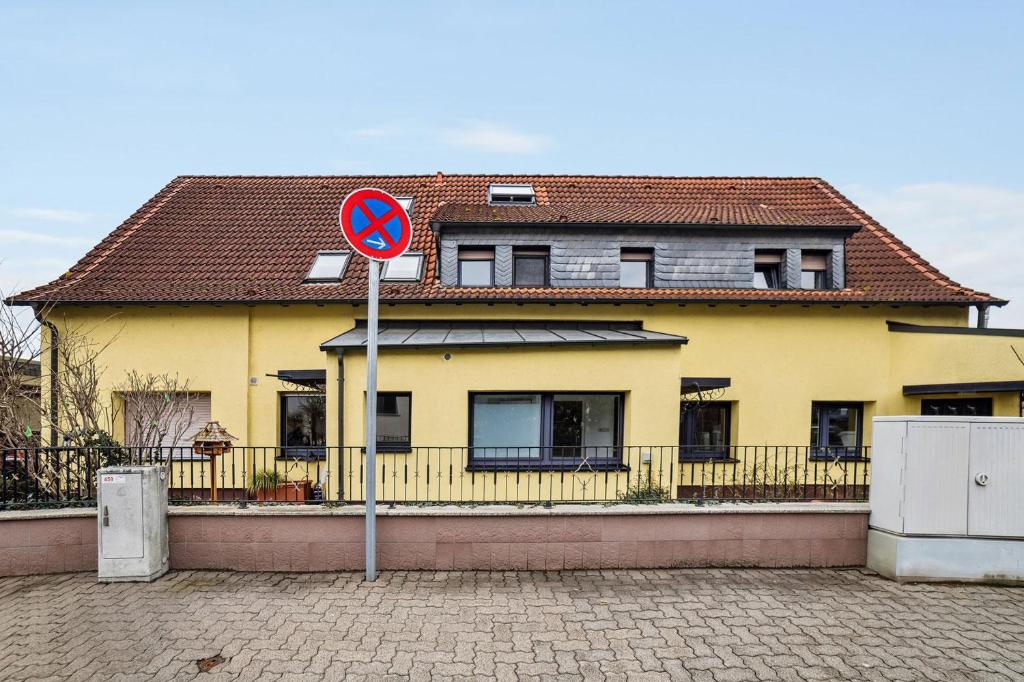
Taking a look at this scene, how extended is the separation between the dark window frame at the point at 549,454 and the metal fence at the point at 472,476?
0.08 feet

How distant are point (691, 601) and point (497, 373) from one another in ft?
13.1

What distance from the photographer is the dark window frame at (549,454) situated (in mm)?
7555

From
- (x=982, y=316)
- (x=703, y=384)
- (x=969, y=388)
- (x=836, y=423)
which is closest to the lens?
(x=969, y=388)

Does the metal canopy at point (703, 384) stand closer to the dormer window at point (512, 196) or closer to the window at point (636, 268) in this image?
the window at point (636, 268)

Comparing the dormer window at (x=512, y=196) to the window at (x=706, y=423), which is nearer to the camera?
the window at (x=706, y=423)

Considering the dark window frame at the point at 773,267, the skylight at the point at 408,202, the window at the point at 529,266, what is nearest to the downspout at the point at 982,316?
the dark window frame at the point at 773,267

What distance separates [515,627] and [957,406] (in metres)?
11.3

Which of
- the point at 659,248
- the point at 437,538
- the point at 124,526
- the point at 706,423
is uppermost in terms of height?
the point at 659,248

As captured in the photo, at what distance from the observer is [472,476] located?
Answer: 22.3 feet

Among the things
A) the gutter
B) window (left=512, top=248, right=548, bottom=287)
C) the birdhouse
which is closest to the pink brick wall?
the birdhouse

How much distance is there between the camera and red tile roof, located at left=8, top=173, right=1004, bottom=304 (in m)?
10.9

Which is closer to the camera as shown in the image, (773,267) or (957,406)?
(957,406)

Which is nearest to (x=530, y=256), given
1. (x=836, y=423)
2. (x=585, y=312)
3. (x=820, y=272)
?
(x=585, y=312)

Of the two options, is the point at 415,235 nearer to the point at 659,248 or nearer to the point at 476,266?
the point at 476,266
